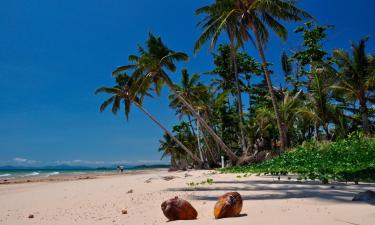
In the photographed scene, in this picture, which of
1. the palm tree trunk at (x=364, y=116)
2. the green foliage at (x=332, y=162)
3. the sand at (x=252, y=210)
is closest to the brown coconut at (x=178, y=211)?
the sand at (x=252, y=210)

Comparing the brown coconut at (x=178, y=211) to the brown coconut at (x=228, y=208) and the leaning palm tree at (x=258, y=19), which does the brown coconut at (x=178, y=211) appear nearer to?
the brown coconut at (x=228, y=208)

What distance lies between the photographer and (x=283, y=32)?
1944cm

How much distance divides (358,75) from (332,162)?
32.7 ft

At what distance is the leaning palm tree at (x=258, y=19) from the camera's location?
59.5 ft

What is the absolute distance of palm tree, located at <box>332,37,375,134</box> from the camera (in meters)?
20.3

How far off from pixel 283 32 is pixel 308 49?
11039mm

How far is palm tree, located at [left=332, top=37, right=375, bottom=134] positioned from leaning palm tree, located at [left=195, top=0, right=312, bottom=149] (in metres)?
4.63

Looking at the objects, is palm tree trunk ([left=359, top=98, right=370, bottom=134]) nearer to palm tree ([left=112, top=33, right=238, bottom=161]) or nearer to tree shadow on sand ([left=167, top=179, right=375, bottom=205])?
palm tree ([left=112, top=33, right=238, bottom=161])

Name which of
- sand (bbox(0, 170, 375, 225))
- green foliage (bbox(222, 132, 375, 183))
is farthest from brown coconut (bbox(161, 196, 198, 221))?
green foliage (bbox(222, 132, 375, 183))

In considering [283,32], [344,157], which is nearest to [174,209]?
[344,157]

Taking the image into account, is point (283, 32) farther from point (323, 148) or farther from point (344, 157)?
point (344, 157)

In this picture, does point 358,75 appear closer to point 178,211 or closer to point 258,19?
point 258,19

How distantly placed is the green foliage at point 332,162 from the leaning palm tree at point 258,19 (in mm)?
3349

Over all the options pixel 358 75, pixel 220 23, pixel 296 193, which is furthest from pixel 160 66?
pixel 296 193
